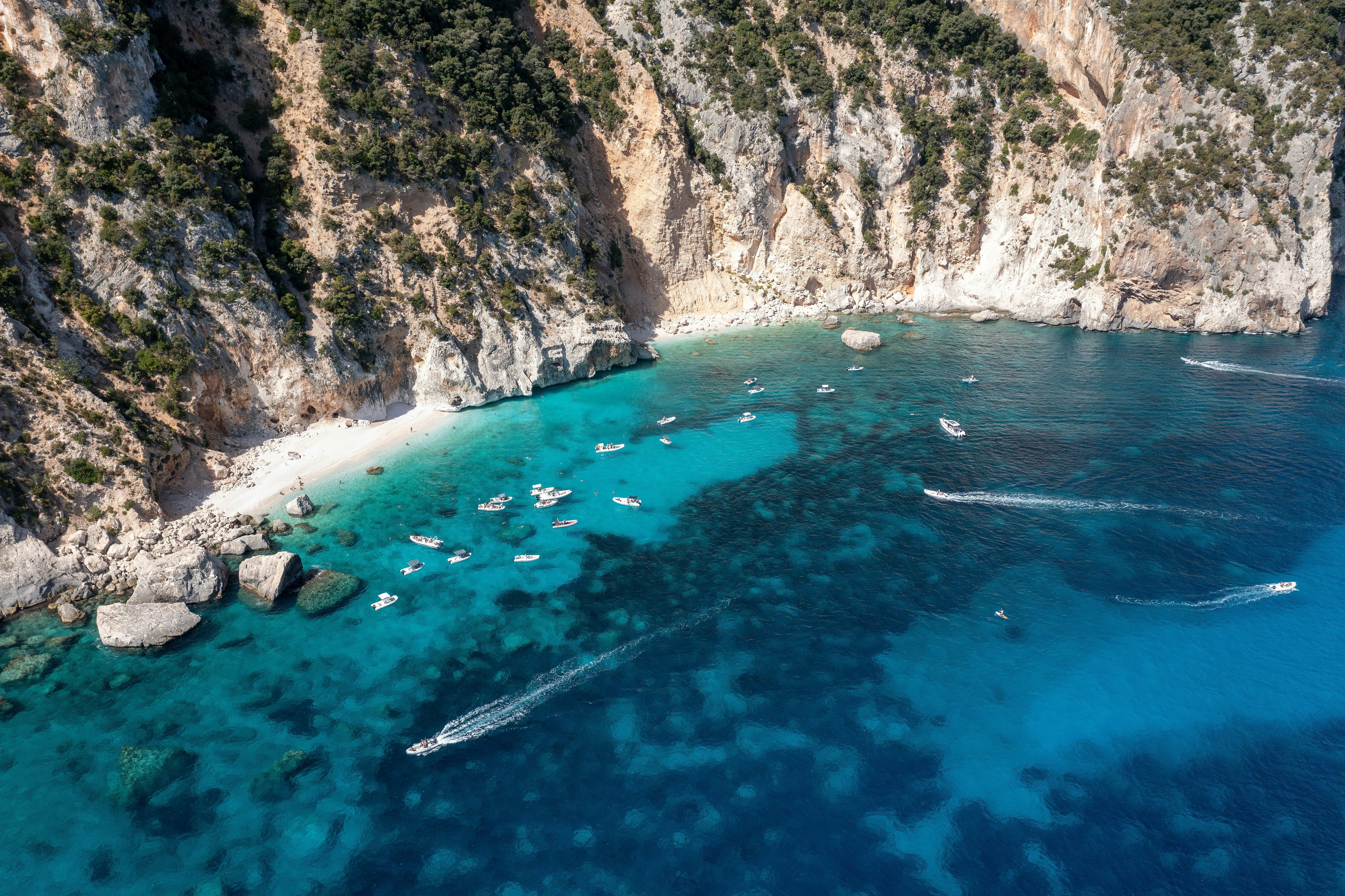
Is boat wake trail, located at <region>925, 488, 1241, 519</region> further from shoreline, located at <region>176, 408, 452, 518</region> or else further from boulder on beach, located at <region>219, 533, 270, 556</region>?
boulder on beach, located at <region>219, 533, 270, 556</region>

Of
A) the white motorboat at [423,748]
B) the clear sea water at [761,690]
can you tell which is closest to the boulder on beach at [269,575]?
the clear sea water at [761,690]

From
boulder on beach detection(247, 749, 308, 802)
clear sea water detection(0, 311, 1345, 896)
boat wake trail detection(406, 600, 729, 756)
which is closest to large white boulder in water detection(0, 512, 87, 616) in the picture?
clear sea water detection(0, 311, 1345, 896)

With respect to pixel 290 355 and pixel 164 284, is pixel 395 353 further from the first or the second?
pixel 164 284

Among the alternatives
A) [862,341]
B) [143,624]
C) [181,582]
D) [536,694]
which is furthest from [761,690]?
[862,341]

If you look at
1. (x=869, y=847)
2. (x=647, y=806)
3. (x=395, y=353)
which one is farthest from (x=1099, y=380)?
(x=395, y=353)

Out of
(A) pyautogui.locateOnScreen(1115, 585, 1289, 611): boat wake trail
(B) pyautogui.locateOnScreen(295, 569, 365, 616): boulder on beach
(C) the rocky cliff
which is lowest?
(A) pyautogui.locateOnScreen(1115, 585, 1289, 611): boat wake trail

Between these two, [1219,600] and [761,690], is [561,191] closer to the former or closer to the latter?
[761,690]

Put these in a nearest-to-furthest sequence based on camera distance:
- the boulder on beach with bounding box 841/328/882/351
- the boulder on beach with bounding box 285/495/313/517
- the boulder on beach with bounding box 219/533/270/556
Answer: the boulder on beach with bounding box 219/533/270/556
the boulder on beach with bounding box 285/495/313/517
the boulder on beach with bounding box 841/328/882/351
